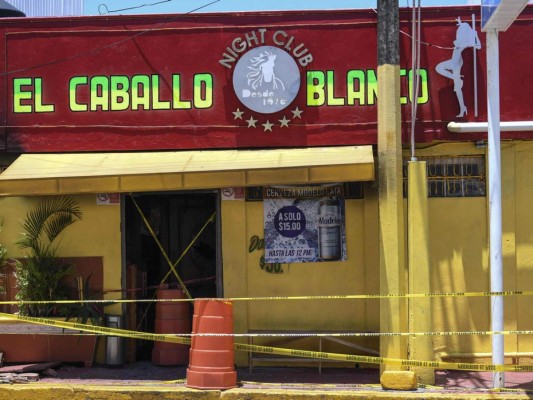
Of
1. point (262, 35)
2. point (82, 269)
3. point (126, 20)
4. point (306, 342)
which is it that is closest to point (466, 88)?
point (262, 35)

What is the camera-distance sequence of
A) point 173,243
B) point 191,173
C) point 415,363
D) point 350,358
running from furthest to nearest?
point 173,243, point 191,173, point 350,358, point 415,363

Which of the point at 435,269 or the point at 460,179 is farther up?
the point at 460,179

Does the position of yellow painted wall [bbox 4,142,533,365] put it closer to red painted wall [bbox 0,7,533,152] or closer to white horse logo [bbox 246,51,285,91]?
red painted wall [bbox 0,7,533,152]

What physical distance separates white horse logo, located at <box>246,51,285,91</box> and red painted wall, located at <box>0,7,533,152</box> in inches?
7.4

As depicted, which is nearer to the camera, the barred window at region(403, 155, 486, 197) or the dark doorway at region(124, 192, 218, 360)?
the barred window at region(403, 155, 486, 197)

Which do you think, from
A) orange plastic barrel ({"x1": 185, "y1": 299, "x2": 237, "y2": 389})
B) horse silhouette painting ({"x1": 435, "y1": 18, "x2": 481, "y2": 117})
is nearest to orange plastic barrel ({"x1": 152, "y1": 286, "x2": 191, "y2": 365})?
orange plastic barrel ({"x1": 185, "y1": 299, "x2": 237, "y2": 389})

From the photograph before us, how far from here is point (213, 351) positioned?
8453 millimetres

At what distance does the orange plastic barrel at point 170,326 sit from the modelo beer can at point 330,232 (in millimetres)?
2061

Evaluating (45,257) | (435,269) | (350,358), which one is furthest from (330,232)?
(45,257)

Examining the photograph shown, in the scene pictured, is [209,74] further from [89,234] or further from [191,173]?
[89,234]

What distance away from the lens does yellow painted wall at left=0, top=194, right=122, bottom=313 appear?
10.8m

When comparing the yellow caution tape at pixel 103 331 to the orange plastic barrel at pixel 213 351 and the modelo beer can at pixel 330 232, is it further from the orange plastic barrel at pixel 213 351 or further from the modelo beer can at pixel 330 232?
the modelo beer can at pixel 330 232

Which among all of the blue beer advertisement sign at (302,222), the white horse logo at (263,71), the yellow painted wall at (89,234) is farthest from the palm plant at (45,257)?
the white horse logo at (263,71)

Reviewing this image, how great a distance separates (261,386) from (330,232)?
8.35 ft
